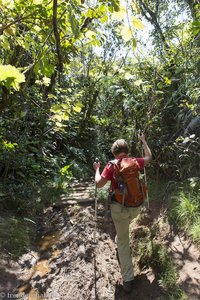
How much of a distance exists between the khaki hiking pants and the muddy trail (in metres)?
0.25

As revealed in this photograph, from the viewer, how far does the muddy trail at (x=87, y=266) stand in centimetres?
382

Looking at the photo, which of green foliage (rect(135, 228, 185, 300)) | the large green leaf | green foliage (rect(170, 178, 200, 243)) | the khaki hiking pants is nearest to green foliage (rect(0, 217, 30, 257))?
the khaki hiking pants

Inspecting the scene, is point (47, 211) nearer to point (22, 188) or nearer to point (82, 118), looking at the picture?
point (22, 188)

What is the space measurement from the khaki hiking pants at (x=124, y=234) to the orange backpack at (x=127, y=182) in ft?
0.58

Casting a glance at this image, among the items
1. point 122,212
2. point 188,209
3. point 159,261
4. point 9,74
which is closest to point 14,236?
point 122,212

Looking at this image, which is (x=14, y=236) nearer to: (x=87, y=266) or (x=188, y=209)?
(x=87, y=266)

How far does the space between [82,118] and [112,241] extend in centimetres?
768

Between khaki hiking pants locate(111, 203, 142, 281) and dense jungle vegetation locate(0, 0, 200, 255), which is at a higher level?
dense jungle vegetation locate(0, 0, 200, 255)

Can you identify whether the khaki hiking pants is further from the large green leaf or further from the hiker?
the large green leaf

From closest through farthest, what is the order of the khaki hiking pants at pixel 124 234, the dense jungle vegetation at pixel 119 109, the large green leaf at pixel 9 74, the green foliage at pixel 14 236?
the large green leaf at pixel 9 74
the dense jungle vegetation at pixel 119 109
the khaki hiking pants at pixel 124 234
the green foliage at pixel 14 236

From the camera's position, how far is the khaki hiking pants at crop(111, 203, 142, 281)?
3.92 metres

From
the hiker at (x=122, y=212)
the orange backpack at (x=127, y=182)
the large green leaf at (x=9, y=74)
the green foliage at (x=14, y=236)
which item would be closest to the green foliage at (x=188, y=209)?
the hiker at (x=122, y=212)

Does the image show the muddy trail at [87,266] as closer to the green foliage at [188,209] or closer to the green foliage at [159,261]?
the green foliage at [159,261]

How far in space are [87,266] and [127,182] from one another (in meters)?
1.74
